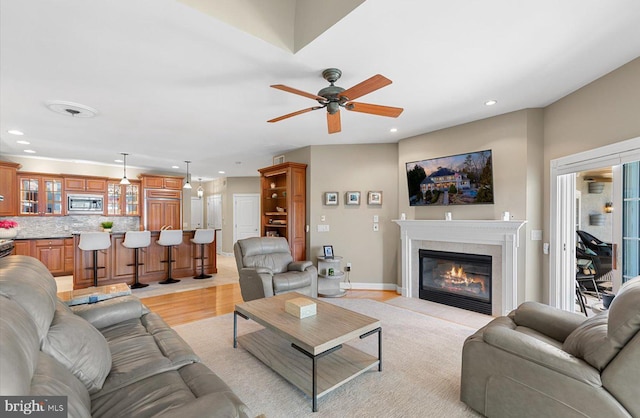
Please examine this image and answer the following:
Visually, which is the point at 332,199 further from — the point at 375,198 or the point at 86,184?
the point at 86,184

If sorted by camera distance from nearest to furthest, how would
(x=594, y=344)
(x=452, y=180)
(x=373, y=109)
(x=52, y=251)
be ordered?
(x=594, y=344) → (x=373, y=109) → (x=452, y=180) → (x=52, y=251)

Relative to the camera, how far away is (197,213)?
10.2 metres

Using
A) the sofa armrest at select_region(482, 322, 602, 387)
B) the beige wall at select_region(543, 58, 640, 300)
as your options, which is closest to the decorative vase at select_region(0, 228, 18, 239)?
the sofa armrest at select_region(482, 322, 602, 387)

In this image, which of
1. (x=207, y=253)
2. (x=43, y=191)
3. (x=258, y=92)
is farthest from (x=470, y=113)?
(x=43, y=191)

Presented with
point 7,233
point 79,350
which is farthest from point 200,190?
point 79,350

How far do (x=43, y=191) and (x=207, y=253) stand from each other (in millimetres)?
3930

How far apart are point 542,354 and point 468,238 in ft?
8.44

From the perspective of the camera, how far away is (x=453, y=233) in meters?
4.14

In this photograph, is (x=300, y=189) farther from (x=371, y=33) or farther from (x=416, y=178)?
(x=371, y=33)

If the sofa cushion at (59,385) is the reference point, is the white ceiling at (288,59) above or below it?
above

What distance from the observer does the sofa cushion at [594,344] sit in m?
1.44

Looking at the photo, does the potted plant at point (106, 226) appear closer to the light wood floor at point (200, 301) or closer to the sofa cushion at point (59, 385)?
the light wood floor at point (200, 301)

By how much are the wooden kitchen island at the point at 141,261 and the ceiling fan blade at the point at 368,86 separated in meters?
5.28

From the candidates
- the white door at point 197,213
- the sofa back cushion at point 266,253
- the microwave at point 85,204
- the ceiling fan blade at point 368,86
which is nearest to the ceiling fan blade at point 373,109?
the ceiling fan blade at point 368,86
